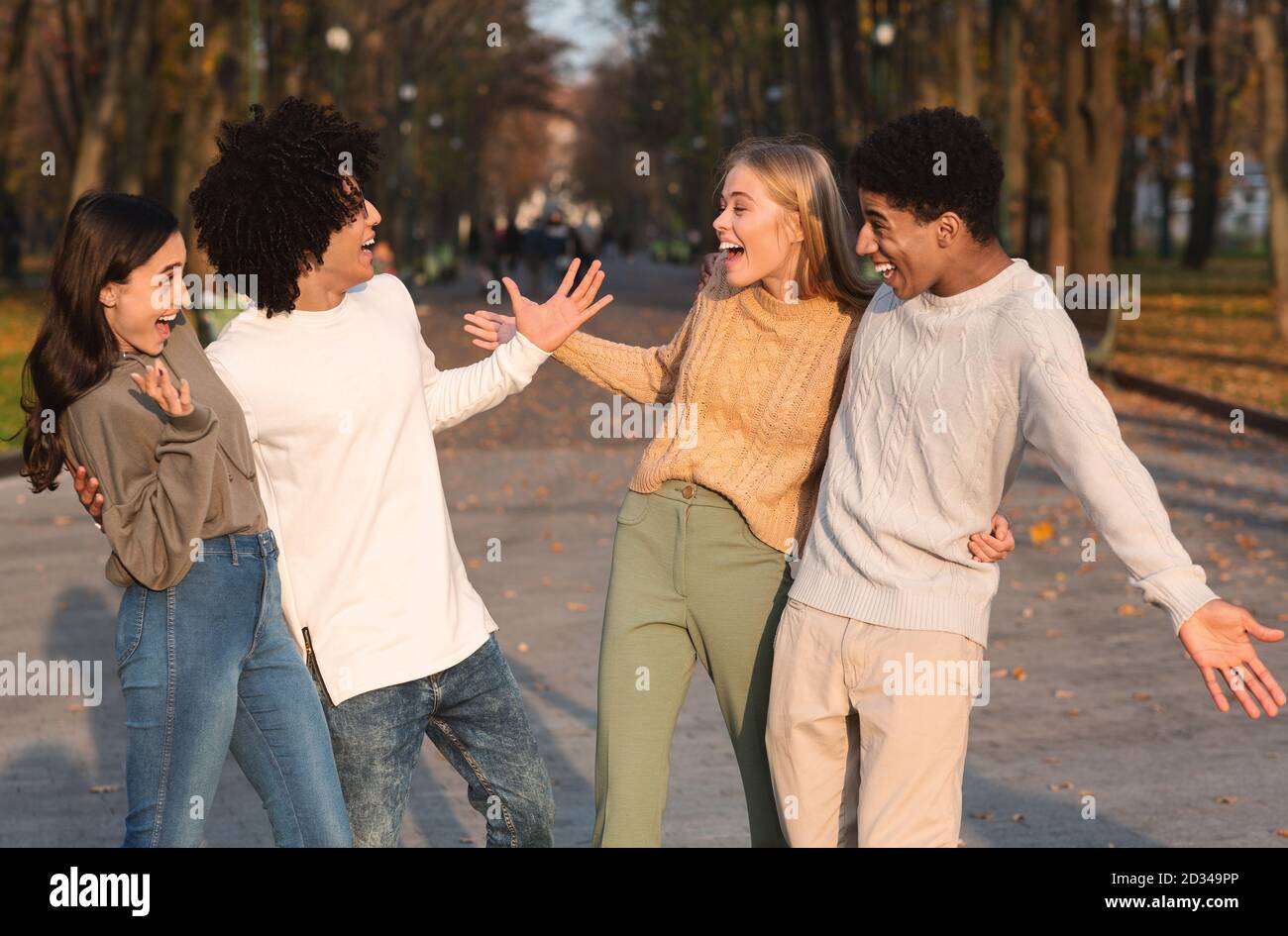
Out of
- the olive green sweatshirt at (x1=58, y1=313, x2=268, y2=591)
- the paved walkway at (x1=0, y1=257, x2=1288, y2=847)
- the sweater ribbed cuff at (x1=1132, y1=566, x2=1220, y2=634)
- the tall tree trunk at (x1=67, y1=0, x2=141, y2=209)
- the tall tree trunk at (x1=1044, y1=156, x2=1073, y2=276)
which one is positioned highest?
the tall tree trunk at (x1=67, y1=0, x2=141, y2=209)

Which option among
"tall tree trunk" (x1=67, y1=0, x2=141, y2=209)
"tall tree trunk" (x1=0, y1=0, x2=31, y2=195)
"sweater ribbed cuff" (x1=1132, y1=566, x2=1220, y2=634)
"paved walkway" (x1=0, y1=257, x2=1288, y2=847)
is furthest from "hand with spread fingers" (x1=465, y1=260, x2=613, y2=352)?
"tall tree trunk" (x1=0, y1=0, x2=31, y2=195)

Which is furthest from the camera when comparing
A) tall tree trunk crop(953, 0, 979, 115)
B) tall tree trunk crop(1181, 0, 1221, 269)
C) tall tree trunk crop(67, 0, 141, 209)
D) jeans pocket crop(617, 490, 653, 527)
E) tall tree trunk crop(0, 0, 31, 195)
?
tall tree trunk crop(1181, 0, 1221, 269)

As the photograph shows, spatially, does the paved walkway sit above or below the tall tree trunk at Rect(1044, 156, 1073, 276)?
below

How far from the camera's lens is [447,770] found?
6.71 metres

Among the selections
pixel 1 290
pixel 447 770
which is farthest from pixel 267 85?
pixel 447 770

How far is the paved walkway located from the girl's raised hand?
273cm

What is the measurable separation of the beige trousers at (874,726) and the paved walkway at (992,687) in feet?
6.69

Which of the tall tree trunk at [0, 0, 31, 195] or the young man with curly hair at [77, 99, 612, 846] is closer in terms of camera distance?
the young man with curly hair at [77, 99, 612, 846]

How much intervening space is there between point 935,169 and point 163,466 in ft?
5.02

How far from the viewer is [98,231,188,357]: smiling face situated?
3.53m

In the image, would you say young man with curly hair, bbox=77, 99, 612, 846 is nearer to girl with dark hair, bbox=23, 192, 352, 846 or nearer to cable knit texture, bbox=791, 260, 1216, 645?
girl with dark hair, bbox=23, 192, 352, 846

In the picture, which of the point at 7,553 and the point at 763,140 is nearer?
the point at 763,140
